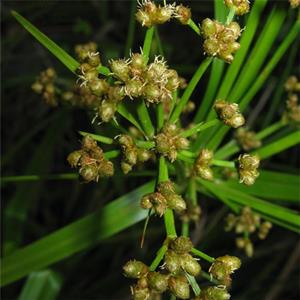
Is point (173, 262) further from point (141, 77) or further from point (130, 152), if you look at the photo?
point (141, 77)

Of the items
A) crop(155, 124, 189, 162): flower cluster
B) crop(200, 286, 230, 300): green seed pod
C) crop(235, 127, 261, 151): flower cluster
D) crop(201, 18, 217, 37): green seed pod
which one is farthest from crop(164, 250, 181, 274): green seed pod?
crop(235, 127, 261, 151): flower cluster

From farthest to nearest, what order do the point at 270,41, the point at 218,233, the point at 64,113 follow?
the point at 64,113, the point at 218,233, the point at 270,41

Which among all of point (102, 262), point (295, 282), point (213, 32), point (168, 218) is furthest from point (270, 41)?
point (102, 262)

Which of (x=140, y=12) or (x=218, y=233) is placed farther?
(x=218, y=233)

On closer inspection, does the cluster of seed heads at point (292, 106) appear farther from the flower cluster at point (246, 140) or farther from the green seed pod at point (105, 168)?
the green seed pod at point (105, 168)

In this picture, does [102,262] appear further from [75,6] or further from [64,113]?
[75,6]

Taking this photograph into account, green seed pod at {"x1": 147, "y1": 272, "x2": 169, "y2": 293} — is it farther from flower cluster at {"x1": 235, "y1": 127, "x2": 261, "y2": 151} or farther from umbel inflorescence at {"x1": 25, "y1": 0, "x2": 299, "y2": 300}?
flower cluster at {"x1": 235, "y1": 127, "x2": 261, "y2": 151}
